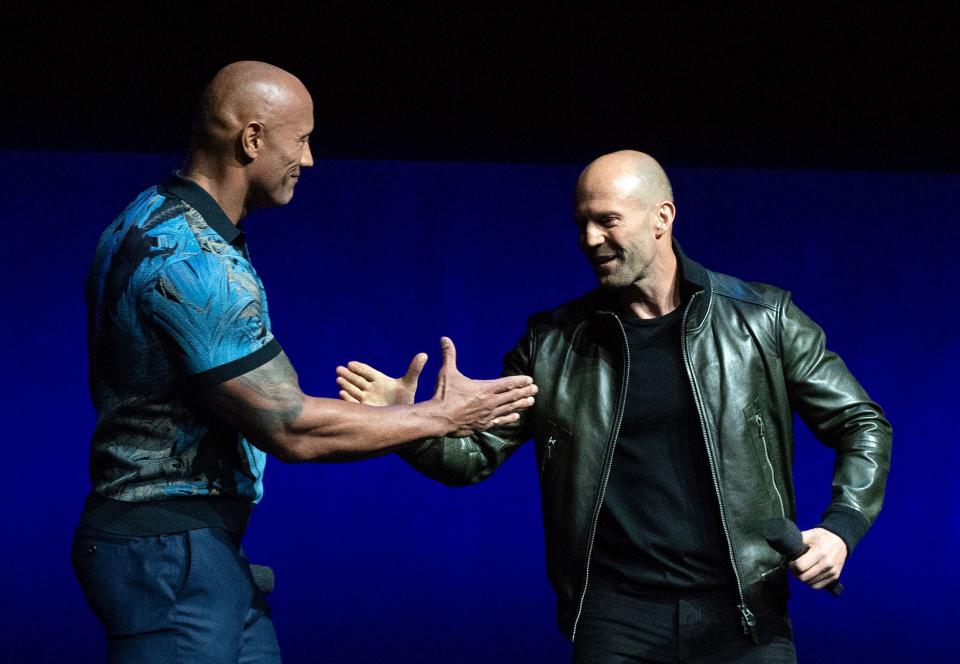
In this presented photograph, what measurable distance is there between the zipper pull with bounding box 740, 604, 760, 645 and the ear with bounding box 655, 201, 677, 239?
28.2 inches

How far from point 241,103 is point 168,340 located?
16.3 inches

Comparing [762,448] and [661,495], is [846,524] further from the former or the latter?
[661,495]

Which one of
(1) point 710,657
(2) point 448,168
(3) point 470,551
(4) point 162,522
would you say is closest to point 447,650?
(3) point 470,551

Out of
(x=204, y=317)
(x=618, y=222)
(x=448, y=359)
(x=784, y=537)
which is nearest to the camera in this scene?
(x=204, y=317)

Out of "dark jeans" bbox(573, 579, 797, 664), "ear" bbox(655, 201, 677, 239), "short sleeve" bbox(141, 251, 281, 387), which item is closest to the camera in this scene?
"short sleeve" bbox(141, 251, 281, 387)

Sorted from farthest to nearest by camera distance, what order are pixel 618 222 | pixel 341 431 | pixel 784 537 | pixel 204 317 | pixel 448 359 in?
pixel 618 222 < pixel 448 359 < pixel 784 537 < pixel 341 431 < pixel 204 317

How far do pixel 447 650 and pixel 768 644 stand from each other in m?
1.99

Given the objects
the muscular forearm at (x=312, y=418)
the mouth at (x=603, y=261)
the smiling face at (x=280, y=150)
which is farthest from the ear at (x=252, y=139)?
the mouth at (x=603, y=261)

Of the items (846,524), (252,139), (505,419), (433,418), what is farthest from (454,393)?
(846,524)

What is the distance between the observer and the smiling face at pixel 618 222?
2.36m

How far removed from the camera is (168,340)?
182 centimetres

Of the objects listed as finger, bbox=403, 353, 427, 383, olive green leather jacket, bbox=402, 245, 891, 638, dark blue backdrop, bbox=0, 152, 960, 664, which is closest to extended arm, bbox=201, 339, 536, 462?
finger, bbox=403, 353, 427, 383

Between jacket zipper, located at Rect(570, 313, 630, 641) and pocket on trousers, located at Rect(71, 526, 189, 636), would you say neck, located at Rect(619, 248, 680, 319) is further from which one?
pocket on trousers, located at Rect(71, 526, 189, 636)

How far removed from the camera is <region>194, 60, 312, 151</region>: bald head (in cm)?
198
